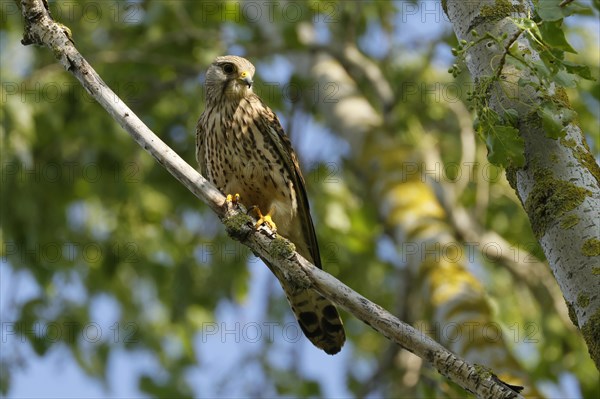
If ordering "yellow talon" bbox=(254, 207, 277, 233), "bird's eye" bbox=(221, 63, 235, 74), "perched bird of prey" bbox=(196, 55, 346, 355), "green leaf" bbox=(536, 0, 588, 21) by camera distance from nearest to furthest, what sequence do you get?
"green leaf" bbox=(536, 0, 588, 21)
"yellow talon" bbox=(254, 207, 277, 233)
"perched bird of prey" bbox=(196, 55, 346, 355)
"bird's eye" bbox=(221, 63, 235, 74)

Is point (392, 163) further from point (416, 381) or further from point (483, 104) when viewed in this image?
point (483, 104)

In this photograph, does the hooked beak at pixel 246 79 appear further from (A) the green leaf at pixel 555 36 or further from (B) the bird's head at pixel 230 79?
(A) the green leaf at pixel 555 36

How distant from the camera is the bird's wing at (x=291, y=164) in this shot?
4688mm

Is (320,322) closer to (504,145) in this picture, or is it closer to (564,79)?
(504,145)

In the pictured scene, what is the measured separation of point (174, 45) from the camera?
7602mm

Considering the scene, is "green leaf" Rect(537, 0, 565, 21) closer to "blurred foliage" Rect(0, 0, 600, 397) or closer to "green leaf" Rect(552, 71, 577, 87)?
"green leaf" Rect(552, 71, 577, 87)

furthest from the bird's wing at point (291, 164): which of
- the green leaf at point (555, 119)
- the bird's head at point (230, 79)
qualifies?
the green leaf at point (555, 119)

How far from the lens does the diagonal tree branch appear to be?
2629mm

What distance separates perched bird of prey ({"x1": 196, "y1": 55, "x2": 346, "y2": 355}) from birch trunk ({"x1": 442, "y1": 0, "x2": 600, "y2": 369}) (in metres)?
1.89

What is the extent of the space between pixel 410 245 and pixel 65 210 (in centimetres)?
353

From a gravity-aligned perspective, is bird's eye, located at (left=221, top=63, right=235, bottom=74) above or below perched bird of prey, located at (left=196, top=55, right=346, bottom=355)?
above

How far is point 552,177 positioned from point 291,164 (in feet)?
7.49

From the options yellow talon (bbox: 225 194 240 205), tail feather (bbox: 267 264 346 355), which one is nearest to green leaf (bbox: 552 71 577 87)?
yellow talon (bbox: 225 194 240 205)

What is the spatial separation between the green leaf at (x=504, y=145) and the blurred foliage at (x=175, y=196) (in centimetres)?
344
